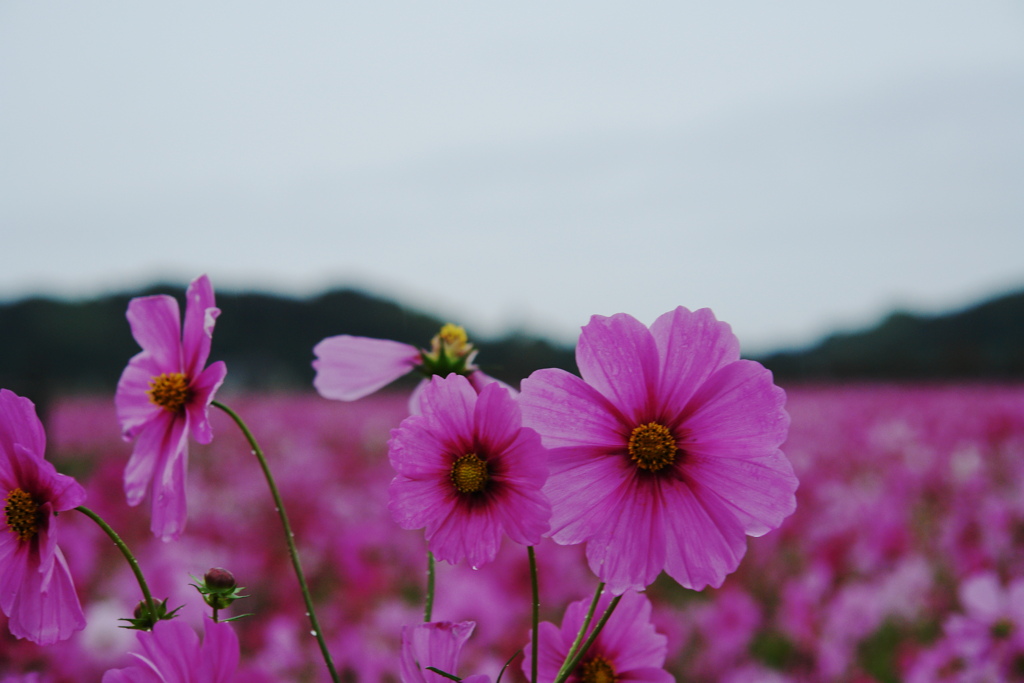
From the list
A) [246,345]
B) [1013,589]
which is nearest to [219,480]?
[1013,589]

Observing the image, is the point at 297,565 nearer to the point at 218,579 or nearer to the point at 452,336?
the point at 218,579

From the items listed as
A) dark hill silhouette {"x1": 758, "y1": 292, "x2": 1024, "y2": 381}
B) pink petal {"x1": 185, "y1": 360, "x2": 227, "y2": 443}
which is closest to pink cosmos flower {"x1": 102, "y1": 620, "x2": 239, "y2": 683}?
pink petal {"x1": 185, "y1": 360, "x2": 227, "y2": 443}

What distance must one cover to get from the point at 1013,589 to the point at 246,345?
83.2 feet

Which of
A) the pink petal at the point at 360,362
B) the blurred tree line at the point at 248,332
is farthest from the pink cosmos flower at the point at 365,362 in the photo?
the blurred tree line at the point at 248,332

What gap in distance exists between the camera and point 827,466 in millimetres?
3799

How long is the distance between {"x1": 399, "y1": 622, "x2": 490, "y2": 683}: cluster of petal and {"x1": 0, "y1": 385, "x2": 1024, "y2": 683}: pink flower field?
156mm

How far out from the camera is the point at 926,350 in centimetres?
1450

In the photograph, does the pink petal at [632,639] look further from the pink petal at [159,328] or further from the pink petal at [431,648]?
the pink petal at [159,328]

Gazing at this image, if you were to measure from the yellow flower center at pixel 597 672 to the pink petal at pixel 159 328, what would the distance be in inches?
13.1

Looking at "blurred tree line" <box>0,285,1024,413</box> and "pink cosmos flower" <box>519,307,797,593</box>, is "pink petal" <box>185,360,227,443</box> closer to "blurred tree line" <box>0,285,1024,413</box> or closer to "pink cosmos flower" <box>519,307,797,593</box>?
"pink cosmos flower" <box>519,307,797,593</box>

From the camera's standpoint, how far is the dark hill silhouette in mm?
13195

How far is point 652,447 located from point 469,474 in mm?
101

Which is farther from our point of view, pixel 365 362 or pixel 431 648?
pixel 365 362

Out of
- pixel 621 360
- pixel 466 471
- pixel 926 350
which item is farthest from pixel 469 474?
pixel 926 350
